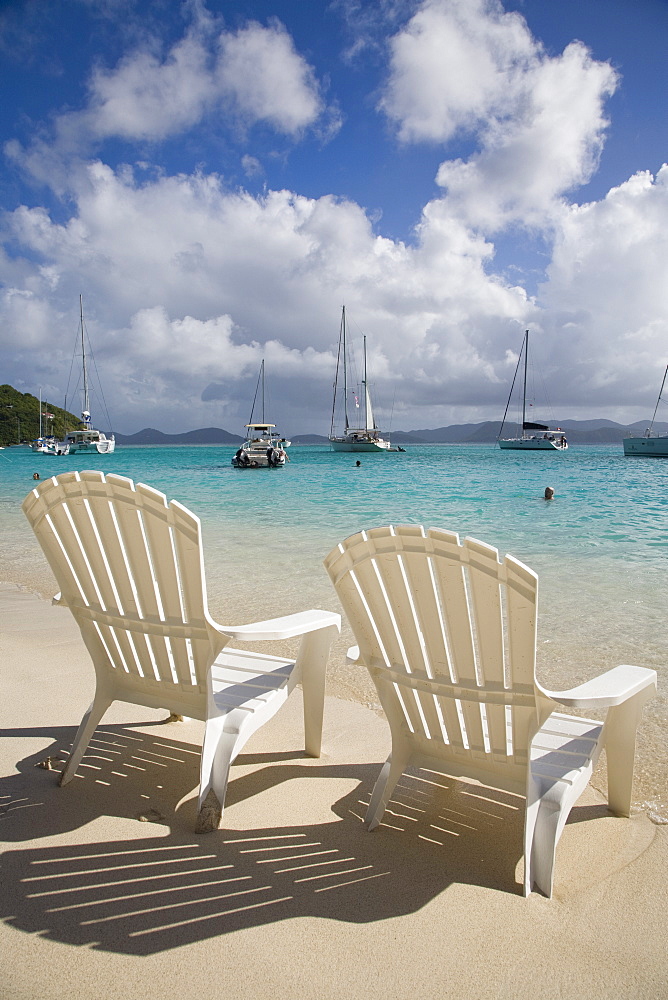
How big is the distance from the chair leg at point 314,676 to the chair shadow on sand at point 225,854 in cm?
11

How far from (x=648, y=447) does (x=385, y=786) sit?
60.0 metres

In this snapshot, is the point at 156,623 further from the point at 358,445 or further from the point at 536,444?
the point at 536,444

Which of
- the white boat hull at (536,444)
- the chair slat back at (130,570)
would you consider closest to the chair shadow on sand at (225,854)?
the chair slat back at (130,570)

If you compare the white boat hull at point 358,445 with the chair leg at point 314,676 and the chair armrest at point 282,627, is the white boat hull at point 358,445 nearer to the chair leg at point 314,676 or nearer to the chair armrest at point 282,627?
the chair leg at point 314,676

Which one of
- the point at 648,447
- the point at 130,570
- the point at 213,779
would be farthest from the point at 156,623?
the point at 648,447

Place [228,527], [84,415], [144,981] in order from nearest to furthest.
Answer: [144,981]
[228,527]
[84,415]

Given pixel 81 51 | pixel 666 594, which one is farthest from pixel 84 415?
pixel 666 594

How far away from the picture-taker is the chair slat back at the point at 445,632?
6.10ft

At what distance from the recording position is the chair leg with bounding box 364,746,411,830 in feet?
7.58

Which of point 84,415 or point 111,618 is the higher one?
point 84,415

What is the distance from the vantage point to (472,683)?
81.2 inches

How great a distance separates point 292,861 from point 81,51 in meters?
19.1

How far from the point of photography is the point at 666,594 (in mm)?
7363

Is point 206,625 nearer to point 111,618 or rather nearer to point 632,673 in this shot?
point 111,618
